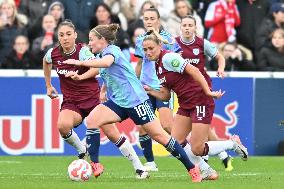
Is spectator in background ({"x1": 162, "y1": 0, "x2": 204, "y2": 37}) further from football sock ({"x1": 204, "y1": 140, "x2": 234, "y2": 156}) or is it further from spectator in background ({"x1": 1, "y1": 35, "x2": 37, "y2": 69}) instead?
football sock ({"x1": 204, "y1": 140, "x2": 234, "y2": 156})

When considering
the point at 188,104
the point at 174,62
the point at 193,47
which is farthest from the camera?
the point at 193,47

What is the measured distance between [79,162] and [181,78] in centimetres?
184

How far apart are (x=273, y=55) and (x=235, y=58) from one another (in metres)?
0.76

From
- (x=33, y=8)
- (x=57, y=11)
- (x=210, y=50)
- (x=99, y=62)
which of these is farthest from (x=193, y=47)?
(x=33, y=8)

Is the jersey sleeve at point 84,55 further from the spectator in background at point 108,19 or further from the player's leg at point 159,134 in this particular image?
the spectator in background at point 108,19

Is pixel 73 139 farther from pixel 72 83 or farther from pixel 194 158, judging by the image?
pixel 194 158

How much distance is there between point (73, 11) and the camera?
21.4 m

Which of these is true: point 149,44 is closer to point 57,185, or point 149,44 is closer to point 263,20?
point 57,185

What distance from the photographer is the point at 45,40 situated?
20781 millimetres

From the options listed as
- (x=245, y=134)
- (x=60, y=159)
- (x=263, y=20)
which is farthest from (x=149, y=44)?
(x=263, y=20)

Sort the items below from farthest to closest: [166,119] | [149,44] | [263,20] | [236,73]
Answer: [263,20]
[236,73]
[166,119]
[149,44]

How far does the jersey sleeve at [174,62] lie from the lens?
1386 centimetres

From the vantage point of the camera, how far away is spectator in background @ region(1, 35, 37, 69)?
20500 mm

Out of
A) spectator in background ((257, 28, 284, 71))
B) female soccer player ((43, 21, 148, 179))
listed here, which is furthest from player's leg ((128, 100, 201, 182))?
spectator in background ((257, 28, 284, 71))
